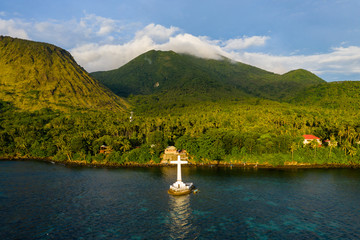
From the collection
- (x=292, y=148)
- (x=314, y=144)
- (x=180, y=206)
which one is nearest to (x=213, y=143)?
(x=292, y=148)

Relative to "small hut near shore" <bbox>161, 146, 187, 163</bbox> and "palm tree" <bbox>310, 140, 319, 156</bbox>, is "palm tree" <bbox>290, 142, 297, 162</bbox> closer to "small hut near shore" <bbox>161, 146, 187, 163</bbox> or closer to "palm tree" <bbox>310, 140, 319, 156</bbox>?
"palm tree" <bbox>310, 140, 319, 156</bbox>

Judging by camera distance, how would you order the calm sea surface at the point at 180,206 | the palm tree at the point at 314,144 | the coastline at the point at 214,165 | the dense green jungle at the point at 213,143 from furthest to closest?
the dense green jungle at the point at 213,143 → the palm tree at the point at 314,144 → the coastline at the point at 214,165 → the calm sea surface at the point at 180,206

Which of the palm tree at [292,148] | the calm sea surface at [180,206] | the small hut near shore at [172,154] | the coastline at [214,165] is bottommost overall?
the calm sea surface at [180,206]

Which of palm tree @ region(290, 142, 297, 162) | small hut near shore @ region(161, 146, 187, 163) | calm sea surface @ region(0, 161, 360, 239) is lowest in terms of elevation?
calm sea surface @ region(0, 161, 360, 239)

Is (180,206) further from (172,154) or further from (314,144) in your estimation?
(314,144)

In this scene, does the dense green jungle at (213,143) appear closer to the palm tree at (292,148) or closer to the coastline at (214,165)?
the palm tree at (292,148)

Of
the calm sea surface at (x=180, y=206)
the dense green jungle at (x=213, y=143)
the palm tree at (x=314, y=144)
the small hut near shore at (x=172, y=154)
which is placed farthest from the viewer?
the small hut near shore at (x=172, y=154)

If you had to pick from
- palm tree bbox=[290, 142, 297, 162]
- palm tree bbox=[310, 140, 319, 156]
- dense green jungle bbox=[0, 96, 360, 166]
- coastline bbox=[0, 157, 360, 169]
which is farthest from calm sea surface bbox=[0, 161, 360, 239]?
palm tree bbox=[310, 140, 319, 156]

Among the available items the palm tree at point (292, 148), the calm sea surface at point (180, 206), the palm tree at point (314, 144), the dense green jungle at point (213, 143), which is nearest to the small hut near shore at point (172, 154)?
the dense green jungle at point (213, 143)

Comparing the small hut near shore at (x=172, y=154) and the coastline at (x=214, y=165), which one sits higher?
the small hut near shore at (x=172, y=154)
